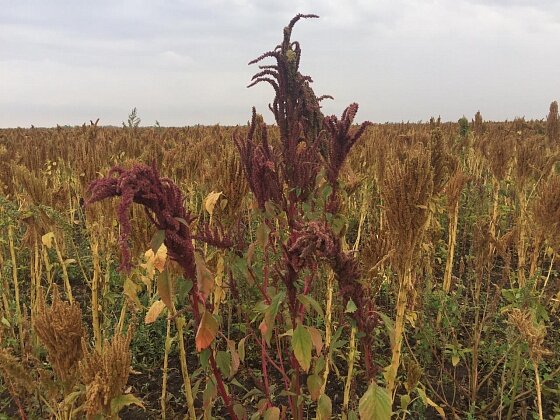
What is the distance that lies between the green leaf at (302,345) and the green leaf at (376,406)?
0.18m

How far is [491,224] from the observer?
3523 mm

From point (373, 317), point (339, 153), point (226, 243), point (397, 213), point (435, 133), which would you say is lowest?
point (373, 317)

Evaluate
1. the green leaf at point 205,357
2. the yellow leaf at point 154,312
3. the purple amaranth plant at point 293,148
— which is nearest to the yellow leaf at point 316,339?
the purple amaranth plant at point 293,148

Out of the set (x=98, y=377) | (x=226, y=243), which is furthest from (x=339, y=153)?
(x=98, y=377)

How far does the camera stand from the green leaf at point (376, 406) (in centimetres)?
115

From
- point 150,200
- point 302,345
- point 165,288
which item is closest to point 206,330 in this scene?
point 165,288

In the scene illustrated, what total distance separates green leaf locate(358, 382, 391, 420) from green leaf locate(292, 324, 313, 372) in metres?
0.18

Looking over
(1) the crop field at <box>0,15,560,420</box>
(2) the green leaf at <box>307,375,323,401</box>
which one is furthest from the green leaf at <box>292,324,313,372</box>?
(2) the green leaf at <box>307,375,323,401</box>

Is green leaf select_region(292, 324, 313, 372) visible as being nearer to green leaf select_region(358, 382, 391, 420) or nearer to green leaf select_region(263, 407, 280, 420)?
green leaf select_region(358, 382, 391, 420)

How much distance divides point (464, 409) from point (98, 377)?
2.13 meters

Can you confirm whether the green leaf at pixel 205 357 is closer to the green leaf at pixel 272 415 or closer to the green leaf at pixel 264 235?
the green leaf at pixel 272 415

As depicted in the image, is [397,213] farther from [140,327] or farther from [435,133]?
[140,327]

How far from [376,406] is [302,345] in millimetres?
255

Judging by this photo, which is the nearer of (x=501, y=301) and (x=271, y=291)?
(x=271, y=291)
